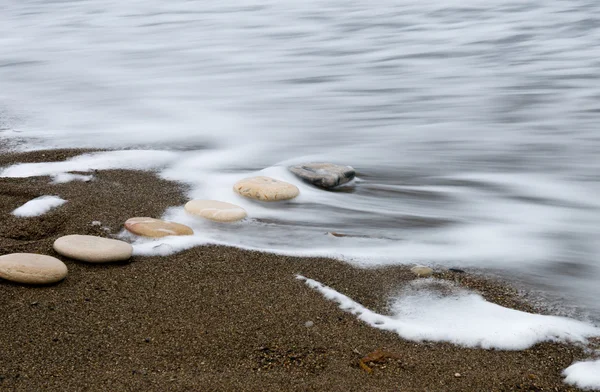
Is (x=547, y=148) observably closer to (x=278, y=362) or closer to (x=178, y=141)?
(x=178, y=141)

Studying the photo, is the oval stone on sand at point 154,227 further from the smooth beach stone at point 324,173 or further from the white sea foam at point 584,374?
the white sea foam at point 584,374

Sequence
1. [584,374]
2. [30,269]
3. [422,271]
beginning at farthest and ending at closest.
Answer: [422,271], [30,269], [584,374]

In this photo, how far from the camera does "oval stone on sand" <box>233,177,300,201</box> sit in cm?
328

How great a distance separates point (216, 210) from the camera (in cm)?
303

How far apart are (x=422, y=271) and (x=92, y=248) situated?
127 cm

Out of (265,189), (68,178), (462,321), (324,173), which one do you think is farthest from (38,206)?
(462,321)

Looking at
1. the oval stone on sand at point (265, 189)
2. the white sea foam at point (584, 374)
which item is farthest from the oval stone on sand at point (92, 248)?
the white sea foam at point (584, 374)

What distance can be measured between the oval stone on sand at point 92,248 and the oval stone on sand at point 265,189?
2.82 ft

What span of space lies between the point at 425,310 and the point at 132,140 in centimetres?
264

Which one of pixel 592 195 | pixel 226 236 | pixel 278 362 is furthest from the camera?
pixel 592 195

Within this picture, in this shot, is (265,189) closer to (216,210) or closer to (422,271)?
(216,210)

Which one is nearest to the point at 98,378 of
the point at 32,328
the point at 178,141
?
the point at 32,328

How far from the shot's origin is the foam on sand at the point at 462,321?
2158 millimetres

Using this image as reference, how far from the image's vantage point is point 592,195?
3.57m
